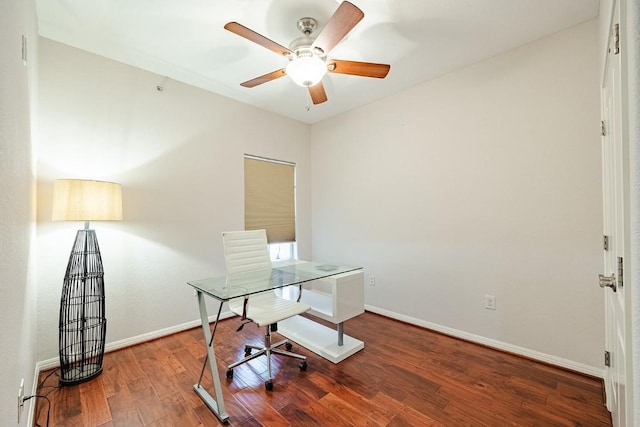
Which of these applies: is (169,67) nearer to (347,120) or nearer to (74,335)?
(347,120)

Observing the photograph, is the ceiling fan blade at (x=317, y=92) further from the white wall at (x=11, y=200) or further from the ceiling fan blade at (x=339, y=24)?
the white wall at (x=11, y=200)

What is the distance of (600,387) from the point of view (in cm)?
186

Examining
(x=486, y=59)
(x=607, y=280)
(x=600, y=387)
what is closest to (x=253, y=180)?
(x=486, y=59)

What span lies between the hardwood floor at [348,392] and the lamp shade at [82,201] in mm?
1238

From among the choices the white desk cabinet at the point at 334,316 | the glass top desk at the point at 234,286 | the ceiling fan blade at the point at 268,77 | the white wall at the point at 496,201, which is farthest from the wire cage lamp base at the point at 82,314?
the white wall at the point at 496,201

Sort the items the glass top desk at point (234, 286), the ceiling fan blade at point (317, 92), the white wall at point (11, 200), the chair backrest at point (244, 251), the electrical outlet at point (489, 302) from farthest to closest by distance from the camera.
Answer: the electrical outlet at point (489, 302) → the chair backrest at point (244, 251) → the ceiling fan blade at point (317, 92) → the glass top desk at point (234, 286) → the white wall at point (11, 200)

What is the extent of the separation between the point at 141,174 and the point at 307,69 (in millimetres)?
1946

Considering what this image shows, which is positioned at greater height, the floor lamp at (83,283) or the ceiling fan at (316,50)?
the ceiling fan at (316,50)

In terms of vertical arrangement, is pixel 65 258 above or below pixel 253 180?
below

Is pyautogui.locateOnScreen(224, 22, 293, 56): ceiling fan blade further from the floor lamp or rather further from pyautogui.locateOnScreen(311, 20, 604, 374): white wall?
pyautogui.locateOnScreen(311, 20, 604, 374): white wall

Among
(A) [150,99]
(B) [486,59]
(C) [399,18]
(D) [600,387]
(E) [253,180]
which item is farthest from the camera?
(E) [253,180]

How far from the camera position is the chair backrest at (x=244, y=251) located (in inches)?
92.6

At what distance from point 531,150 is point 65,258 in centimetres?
400

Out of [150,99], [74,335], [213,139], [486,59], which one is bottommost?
[74,335]
